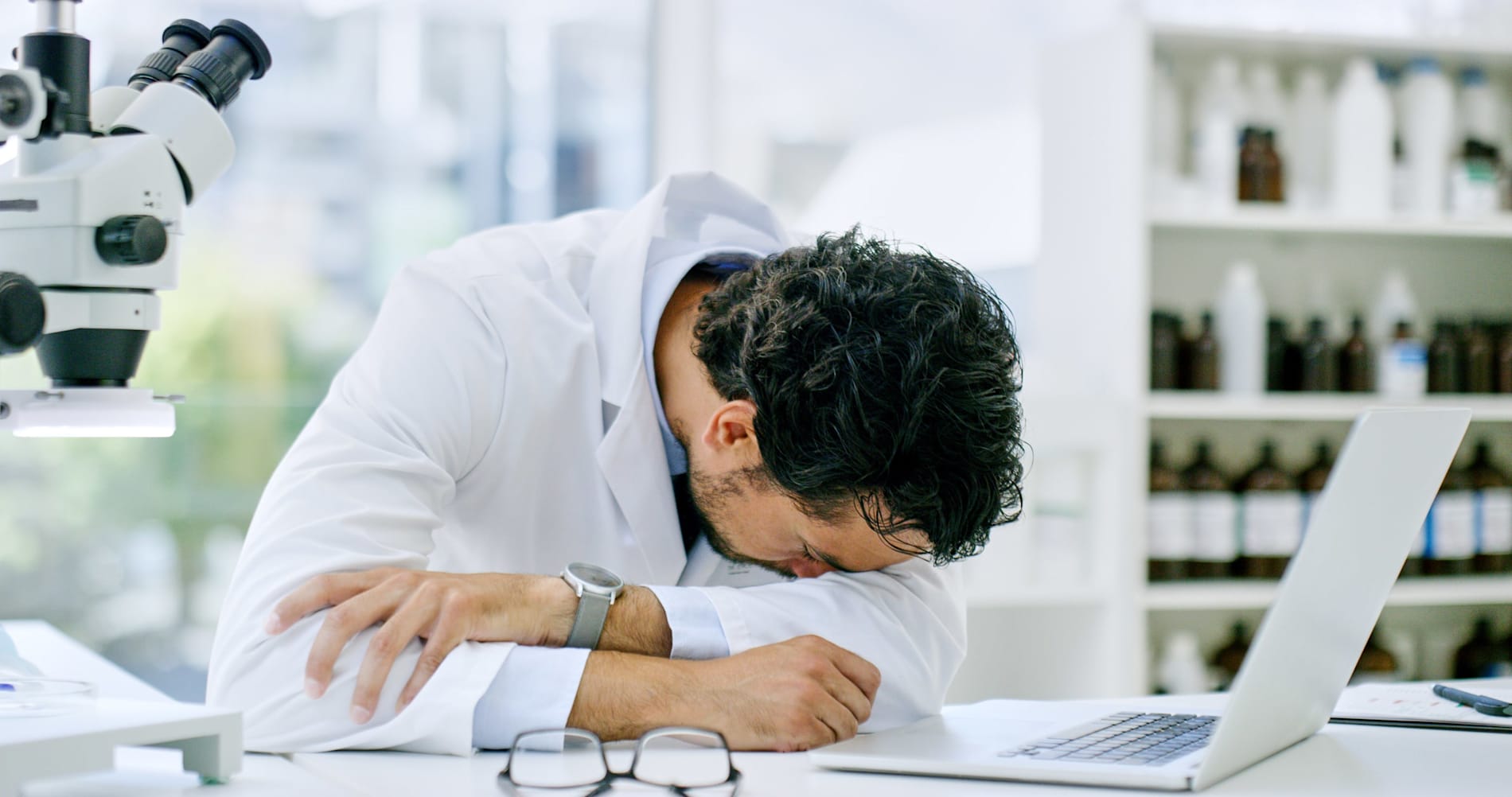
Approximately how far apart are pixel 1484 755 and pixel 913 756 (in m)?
0.41

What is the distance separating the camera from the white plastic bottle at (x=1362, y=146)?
2.54m

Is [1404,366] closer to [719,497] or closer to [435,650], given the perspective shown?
[719,497]

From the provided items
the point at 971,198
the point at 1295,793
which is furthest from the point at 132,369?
the point at 971,198

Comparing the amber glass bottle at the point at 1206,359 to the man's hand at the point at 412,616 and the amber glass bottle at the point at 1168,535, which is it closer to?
the amber glass bottle at the point at 1168,535

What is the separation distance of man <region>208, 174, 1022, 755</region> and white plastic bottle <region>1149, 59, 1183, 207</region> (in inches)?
53.0

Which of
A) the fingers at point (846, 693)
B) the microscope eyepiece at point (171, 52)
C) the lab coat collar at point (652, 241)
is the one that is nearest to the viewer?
the microscope eyepiece at point (171, 52)

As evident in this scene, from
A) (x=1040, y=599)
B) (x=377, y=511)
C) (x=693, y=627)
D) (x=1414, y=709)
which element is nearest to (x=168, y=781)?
(x=377, y=511)

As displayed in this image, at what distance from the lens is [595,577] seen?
1048mm

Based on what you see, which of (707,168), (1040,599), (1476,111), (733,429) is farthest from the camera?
(707,168)

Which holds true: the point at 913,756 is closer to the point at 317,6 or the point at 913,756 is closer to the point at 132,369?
the point at 132,369

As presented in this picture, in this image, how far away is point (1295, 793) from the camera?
0.80 meters

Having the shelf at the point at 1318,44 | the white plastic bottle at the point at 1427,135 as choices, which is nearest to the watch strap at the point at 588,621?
the shelf at the point at 1318,44

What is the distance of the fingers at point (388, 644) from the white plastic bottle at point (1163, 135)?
194 cm

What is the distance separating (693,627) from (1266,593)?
1789 mm
